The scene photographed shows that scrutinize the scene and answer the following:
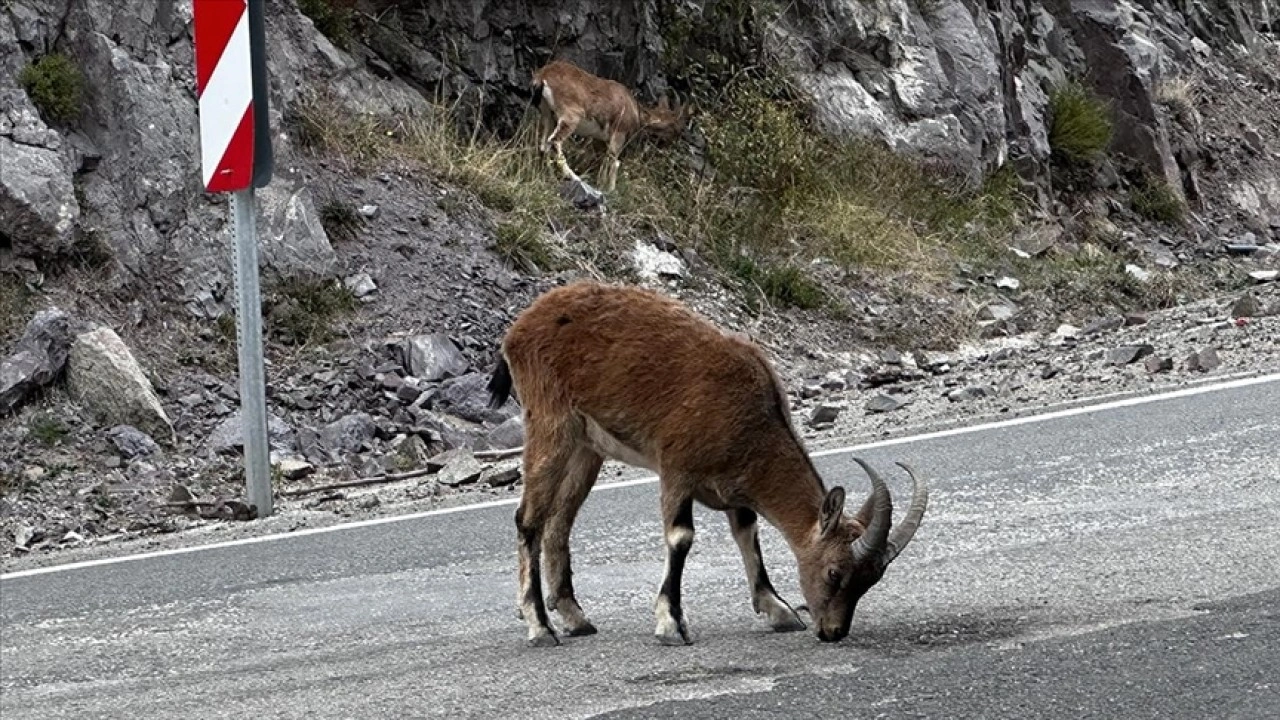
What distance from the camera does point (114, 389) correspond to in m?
13.4

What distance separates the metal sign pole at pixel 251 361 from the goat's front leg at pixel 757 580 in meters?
4.77

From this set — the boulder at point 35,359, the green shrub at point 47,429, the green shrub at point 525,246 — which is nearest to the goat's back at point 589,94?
the green shrub at point 525,246

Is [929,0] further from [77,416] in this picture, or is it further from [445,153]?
[77,416]

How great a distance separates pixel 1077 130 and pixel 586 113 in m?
7.82

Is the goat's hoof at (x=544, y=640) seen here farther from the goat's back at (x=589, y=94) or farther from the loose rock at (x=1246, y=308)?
the goat's back at (x=589, y=94)

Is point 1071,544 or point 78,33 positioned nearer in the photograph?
point 1071,544

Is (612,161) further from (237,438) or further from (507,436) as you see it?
(237,438)

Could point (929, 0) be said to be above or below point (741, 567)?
above

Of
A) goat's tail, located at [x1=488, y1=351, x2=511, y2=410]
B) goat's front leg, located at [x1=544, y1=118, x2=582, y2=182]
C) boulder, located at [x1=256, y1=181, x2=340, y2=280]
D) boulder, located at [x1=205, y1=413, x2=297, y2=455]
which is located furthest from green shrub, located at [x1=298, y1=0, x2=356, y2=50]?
goat's tail, located at [x1=488, y1=351, x2=511, y2=410]

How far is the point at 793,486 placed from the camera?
284 inches

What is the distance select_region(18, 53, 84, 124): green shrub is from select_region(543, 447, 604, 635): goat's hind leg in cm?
901

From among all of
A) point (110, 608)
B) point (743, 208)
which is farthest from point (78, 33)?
point (110, 608)

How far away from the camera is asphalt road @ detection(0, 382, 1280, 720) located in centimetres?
607

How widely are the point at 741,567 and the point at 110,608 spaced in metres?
2.88
